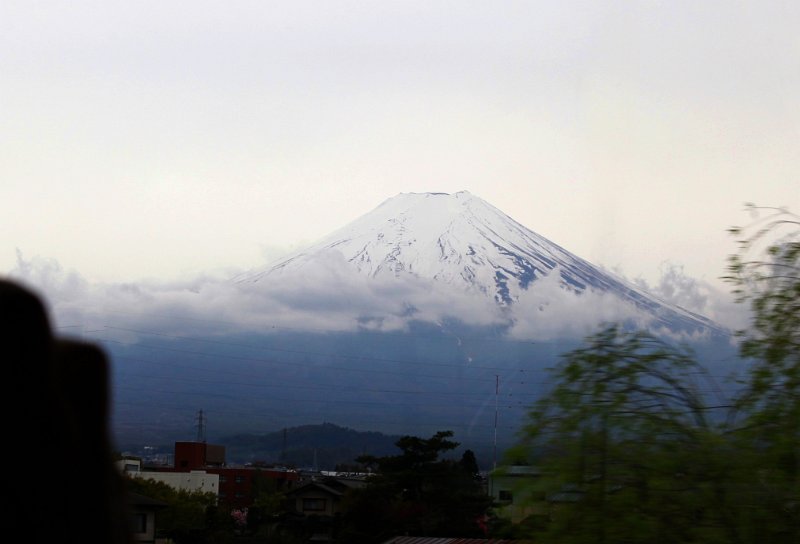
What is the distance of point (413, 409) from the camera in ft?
458

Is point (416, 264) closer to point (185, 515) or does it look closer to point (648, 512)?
point (185, 515)

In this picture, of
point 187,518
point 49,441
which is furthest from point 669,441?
point 187,518

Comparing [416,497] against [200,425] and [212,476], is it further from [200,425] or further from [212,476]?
[200,425]

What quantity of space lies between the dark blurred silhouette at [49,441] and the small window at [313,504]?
48956 millimetres

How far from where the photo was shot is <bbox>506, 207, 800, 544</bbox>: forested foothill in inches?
216

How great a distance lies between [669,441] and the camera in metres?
5.78

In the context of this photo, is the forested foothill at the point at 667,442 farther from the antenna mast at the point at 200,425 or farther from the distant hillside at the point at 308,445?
the antenna mast at the point at 200,425

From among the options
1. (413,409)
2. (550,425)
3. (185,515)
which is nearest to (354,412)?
(413,409)

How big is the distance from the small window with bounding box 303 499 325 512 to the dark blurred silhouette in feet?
161

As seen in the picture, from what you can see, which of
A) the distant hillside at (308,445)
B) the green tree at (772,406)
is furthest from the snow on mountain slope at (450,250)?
the green tree at (772,406)

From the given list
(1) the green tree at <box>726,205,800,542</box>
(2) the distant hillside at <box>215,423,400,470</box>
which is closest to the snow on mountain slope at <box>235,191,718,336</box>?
(2) the distant hillside at <box>215,423,400,470</box>

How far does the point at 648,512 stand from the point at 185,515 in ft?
132

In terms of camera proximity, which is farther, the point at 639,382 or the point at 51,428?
the point at 639,382

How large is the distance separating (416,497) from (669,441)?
34.6 m
